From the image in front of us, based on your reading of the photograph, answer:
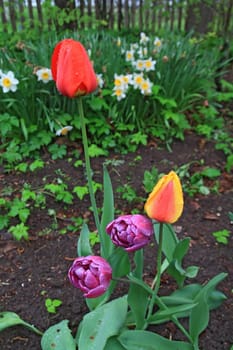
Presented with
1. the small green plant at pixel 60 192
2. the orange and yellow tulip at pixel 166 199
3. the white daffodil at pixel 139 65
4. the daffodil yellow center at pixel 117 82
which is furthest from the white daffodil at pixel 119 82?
the orange and yellow tulip at pixel 166 199

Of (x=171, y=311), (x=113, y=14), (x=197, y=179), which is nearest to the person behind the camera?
(x=171, y=311)

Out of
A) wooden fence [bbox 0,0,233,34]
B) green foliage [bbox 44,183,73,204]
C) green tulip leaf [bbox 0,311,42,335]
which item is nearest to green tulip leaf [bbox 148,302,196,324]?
green tulip leaf [bbox 0,311,42,335]

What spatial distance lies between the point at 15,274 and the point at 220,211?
4.13 ft

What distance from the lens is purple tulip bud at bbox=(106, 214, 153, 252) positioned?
56.5 inches

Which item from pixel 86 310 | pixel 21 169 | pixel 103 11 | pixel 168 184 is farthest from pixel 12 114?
pixel 103 11

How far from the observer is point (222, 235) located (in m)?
2.60

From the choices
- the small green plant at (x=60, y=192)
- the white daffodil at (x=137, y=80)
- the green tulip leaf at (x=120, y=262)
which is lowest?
the small green plant at (x=60, y=192)

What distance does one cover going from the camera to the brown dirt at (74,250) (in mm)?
2055

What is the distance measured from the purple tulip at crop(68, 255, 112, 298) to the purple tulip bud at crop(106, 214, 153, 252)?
0.10m

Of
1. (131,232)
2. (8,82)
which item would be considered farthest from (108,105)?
(131,232)

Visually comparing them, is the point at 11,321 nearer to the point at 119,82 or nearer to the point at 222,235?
the point at 222,235

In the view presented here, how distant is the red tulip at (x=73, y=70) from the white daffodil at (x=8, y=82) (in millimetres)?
1783

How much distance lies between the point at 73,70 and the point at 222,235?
1493 mm

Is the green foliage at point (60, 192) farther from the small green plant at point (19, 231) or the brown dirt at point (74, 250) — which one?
the small green plant at point (19, 231)
